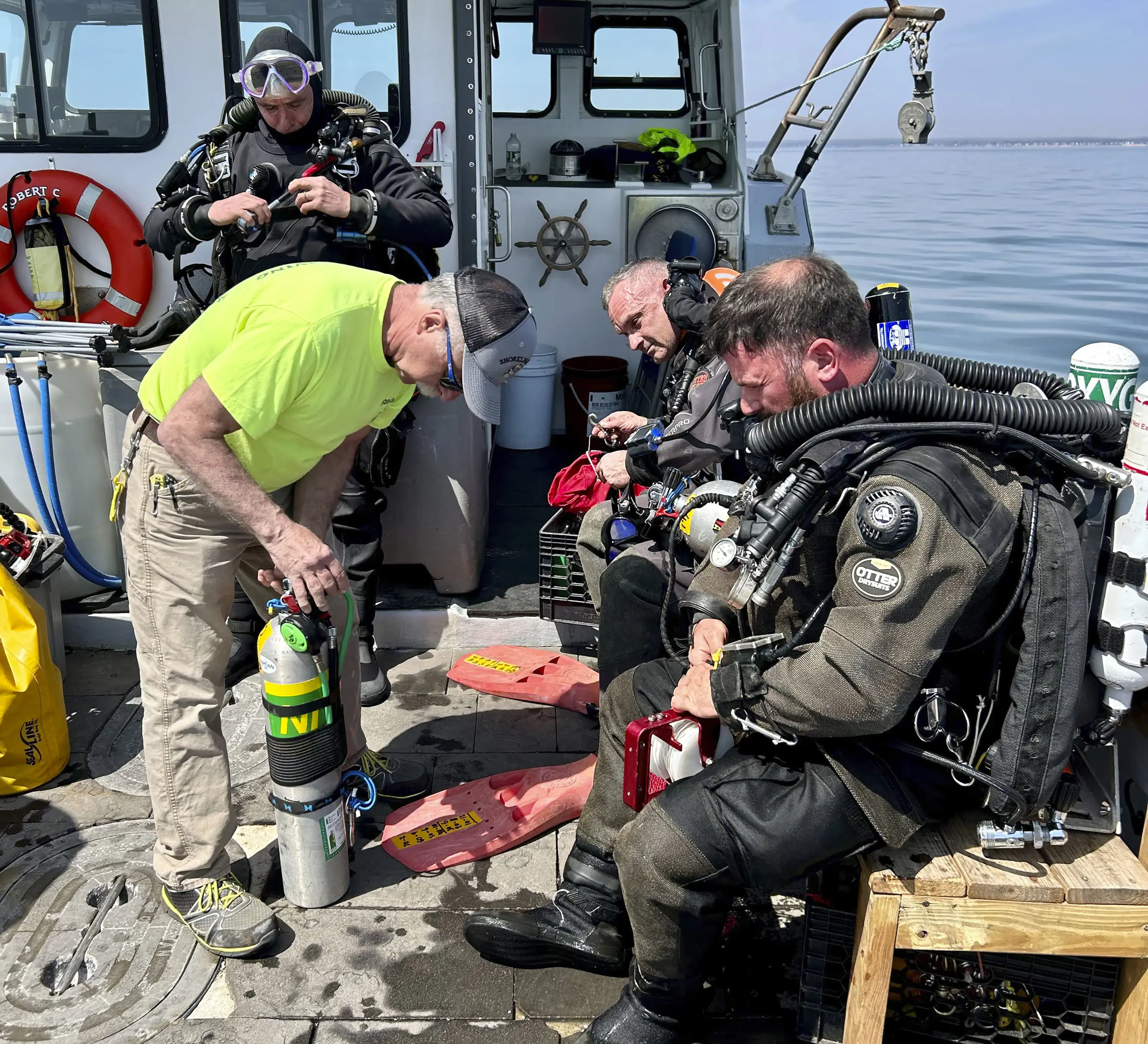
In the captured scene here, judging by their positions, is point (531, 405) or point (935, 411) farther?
point (531, 405)

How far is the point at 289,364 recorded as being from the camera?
2373 millimetres

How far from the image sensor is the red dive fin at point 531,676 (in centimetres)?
392

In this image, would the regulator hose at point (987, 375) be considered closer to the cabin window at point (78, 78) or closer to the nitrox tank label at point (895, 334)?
the nitrox tank label at point (895, 334)

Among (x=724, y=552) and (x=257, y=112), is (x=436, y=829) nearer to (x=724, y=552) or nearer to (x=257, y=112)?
(x=724, y=552)

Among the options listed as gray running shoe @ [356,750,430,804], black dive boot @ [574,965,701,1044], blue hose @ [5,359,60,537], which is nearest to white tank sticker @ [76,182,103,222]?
blue hose @ [5,359,60,537]

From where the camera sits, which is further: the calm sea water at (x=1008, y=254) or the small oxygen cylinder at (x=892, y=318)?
the calm sea water at (x=1008, y=254)

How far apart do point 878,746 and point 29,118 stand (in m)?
4.73

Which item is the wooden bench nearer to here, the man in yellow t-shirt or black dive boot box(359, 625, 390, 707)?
the man in yellow t-shirt

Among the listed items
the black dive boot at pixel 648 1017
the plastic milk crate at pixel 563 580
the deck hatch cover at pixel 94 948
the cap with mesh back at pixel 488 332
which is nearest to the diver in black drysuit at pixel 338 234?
the plastic milk crate at pixel 563 580

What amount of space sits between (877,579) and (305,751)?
1.58 metres

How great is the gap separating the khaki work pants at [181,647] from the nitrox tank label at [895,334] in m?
2.08

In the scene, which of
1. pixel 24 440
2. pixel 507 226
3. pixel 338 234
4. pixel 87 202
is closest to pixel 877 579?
pixel 338 234

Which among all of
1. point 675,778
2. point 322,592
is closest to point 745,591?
point 675,778

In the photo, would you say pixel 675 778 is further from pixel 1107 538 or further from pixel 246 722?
pixel 246 722
